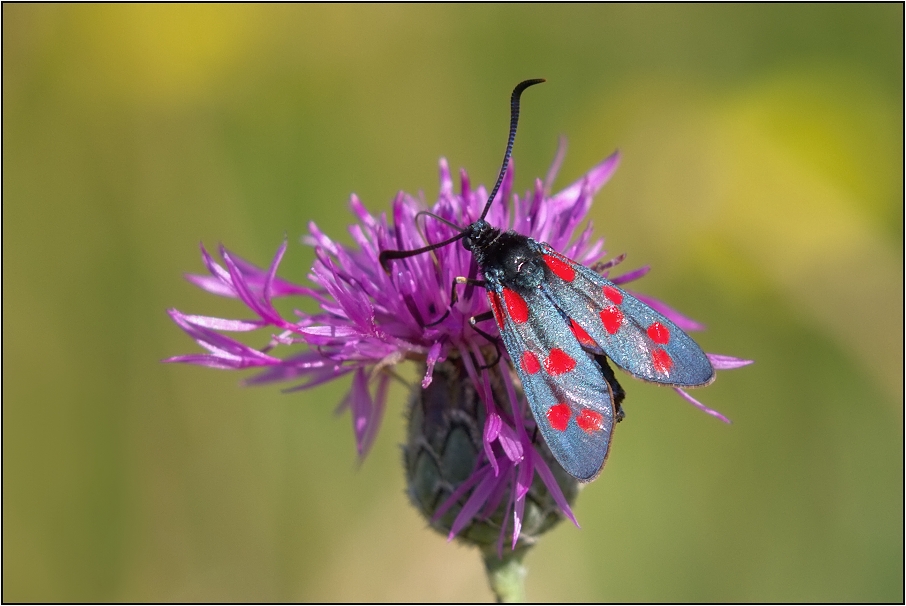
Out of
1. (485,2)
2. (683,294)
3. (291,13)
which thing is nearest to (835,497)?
(683,294)

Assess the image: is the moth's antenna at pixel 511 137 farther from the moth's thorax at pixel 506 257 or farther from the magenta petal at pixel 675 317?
the magenta petal at pixel 675 317

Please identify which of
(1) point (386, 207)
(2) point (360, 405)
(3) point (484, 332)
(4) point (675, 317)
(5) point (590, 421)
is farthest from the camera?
(1) point (386, 207)

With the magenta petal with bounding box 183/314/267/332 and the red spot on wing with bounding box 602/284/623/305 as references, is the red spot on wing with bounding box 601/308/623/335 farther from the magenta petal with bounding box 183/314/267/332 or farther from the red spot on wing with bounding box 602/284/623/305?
the magenta petal with bounding box 183/314/267/332

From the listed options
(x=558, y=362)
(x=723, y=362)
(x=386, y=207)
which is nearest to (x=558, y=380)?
(x=558, y=362)

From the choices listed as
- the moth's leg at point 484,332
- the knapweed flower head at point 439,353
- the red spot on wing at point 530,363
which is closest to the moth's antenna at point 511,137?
the knapweed flower head at point 439,353

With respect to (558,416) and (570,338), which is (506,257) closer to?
(570,338)

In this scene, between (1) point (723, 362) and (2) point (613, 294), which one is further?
(1) point (723, 362)
